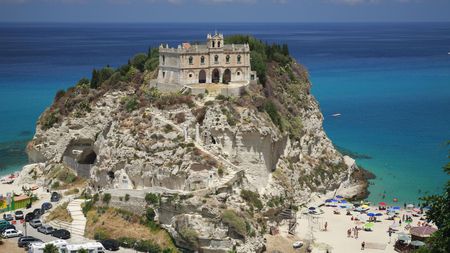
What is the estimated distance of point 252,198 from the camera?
50.1 metres

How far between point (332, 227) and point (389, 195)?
10.6m

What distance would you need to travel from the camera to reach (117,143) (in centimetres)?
5344

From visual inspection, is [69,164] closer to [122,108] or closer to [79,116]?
[79,116]

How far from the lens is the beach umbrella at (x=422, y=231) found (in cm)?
4766

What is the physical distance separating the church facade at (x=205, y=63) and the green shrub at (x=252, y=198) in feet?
37.3

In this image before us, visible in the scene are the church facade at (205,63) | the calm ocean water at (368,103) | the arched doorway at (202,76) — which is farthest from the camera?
the calm ocean water at (368,103)

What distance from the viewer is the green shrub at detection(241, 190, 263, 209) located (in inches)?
1939

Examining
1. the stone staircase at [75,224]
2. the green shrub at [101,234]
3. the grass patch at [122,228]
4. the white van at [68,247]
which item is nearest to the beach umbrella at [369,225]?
the grass patch at [122,228]

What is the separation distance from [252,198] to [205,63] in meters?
13.4

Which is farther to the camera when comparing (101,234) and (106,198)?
(106,198)

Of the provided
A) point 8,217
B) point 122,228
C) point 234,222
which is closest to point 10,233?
point 8,217

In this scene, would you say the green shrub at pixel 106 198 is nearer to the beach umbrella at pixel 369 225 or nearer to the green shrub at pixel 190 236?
the green shrub at pixel 190 236

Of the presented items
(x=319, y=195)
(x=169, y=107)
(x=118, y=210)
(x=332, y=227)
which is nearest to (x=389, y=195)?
(x=319, y=195)

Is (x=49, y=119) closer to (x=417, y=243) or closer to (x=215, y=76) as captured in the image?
(x=215, y=76)
